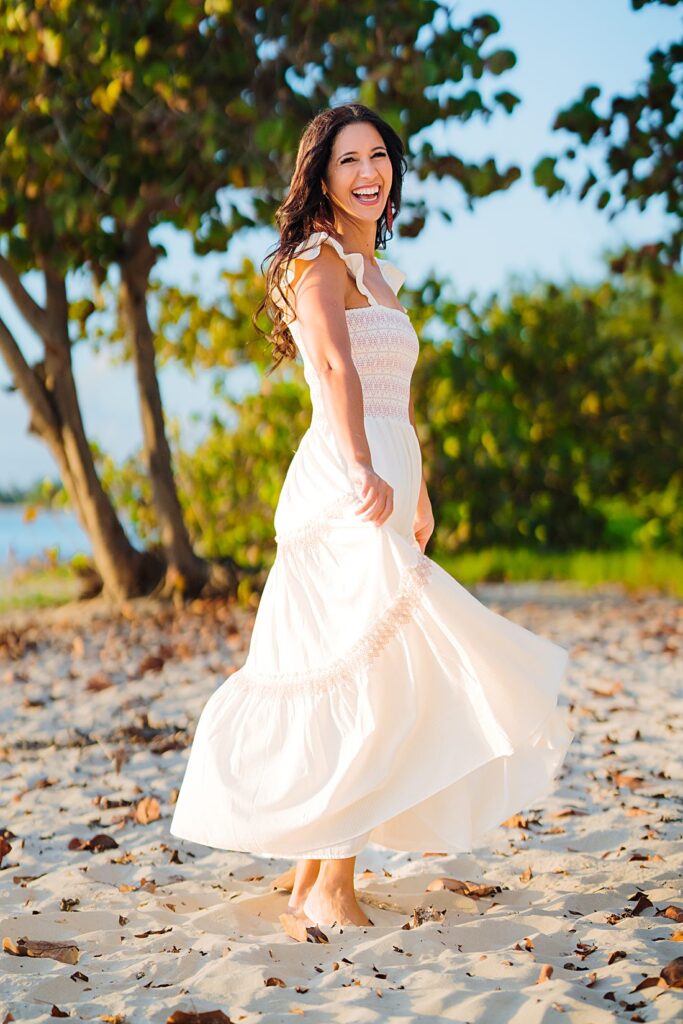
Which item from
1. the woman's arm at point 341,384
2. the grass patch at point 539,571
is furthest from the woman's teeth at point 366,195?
the grass patch at point 539,571

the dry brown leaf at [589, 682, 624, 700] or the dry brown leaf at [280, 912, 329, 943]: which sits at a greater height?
the dry brown leaf at [589, 682, 624, 700]

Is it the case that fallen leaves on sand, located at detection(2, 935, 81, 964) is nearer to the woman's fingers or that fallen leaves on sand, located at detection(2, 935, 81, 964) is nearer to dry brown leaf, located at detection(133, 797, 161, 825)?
dry brown leaf, located at detection(133, 797, 161, 825)

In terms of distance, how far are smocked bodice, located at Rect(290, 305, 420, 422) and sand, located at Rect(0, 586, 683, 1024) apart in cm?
131

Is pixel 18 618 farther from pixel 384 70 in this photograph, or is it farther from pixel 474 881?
pixel 474 881

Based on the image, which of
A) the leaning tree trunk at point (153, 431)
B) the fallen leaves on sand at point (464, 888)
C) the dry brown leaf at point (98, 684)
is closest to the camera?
the fallen leaves on sand at point (464, 888)

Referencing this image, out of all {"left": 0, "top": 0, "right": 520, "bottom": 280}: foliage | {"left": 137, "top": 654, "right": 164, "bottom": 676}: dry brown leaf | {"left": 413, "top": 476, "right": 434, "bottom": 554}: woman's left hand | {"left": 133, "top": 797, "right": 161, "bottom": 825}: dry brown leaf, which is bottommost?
{"left": 133, "top": 797, "right": 161, "bottom": 825}: dry brown leaf

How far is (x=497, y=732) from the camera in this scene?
2709mm

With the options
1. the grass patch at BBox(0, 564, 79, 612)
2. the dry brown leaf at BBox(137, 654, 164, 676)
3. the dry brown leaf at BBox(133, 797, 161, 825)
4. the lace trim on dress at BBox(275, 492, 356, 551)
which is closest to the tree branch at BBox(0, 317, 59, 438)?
the grass patch at BBox(0, 564, 79, 612)

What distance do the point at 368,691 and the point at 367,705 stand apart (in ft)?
0.11

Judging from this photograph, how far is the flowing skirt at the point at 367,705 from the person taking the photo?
274cm

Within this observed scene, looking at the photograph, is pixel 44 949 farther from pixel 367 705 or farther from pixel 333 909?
pixel 367 705

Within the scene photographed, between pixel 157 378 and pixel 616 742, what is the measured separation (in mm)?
5681

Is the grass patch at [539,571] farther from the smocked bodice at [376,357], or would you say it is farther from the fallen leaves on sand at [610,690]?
the smocked bodice at [376,357]

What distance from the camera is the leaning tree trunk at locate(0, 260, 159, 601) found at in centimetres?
886
